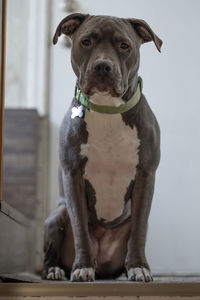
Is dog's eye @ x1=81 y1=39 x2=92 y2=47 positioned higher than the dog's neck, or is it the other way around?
dog's eye @ x1=81 y1=39 x2=92 y2=47

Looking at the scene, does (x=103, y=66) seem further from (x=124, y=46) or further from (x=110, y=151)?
(x=110, y=151)

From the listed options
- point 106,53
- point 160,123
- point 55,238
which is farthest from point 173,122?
point 106,53

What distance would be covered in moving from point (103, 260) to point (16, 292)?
813 mm

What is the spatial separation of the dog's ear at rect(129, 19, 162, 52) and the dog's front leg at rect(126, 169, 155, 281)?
48 cm

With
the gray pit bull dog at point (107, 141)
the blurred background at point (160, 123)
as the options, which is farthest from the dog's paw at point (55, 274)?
the blurred background at point (160, 123)

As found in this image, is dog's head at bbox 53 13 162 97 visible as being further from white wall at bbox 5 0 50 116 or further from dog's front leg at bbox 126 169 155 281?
white wall at bbox 5 0 50 116

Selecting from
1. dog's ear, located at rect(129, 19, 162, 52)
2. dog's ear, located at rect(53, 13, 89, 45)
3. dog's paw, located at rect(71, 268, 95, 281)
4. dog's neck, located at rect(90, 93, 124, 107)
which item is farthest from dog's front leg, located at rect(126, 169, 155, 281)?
dog's ear, located at rect(53, 13, 89, 45)

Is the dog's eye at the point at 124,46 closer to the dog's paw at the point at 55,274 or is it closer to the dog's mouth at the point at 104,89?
the dog's mouth at the point at 104,89

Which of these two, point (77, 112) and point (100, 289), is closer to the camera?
point (100, 289)

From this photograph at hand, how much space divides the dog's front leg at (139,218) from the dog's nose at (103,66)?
42cm

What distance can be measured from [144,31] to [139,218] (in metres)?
0.69

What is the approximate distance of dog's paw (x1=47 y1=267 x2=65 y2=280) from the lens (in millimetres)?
2094

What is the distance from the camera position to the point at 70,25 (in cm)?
206

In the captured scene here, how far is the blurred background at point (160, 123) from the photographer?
13.8ft
